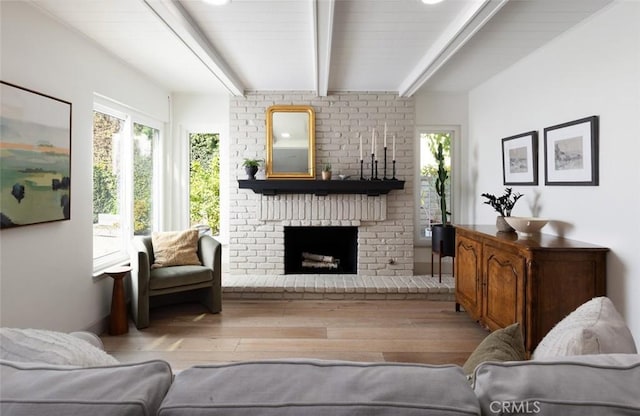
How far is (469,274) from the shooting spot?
11.3 feet

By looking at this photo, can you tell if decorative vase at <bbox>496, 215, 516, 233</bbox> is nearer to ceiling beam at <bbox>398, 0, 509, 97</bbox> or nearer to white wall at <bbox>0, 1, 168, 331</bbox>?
ceiling beam at <bbox>398, 0, 509, 97</bbox>

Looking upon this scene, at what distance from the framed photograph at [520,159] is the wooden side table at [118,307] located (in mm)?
3804

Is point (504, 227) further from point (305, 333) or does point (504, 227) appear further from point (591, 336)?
point (591, 336)

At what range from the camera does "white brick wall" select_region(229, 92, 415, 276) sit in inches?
185

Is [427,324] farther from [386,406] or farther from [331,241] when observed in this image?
[386,406]

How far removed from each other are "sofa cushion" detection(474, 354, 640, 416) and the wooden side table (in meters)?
3.26

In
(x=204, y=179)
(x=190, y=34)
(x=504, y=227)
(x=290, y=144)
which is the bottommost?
(x=504, y=227)

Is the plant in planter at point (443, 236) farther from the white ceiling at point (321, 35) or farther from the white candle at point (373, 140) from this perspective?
the white ceiling at point (321, 35)

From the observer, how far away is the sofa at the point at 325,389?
0.67 metres

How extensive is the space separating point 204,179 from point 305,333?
273 cm

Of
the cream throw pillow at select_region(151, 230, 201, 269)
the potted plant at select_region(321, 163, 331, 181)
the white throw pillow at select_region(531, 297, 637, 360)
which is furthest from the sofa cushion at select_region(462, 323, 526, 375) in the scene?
the potted plant at select_region(321, 163, 331, 181)

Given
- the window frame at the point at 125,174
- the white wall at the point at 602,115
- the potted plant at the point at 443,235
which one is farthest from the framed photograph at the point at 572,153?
the window frame at the point at 125,174

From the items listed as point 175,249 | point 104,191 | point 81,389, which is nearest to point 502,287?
point 81,389

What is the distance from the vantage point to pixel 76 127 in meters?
2.94
